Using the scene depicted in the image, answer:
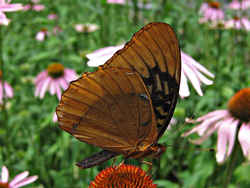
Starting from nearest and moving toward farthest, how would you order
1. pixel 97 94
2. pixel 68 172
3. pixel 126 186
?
pixel 126 186 < pixel 97 94 < pixel 68 172

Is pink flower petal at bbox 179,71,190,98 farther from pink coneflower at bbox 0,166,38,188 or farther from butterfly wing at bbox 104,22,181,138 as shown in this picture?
pink coneflower at bbox 0,166,38,188

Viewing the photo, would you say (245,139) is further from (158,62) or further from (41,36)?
(41,36)

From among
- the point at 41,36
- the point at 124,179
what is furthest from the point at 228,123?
the point at 41,36

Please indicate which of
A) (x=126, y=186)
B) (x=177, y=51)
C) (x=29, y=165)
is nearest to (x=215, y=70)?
(x=29, y=165)

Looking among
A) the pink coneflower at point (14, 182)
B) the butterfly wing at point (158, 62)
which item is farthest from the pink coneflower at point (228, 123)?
the pink coneflower at point (14, 182)

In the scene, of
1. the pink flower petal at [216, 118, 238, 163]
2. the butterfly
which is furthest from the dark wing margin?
the pink flower petal at [216, 118, 238, 163]

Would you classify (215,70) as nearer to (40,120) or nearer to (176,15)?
(176,15)

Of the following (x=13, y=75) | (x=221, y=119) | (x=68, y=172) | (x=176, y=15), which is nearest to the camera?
(x=221, y=119)
